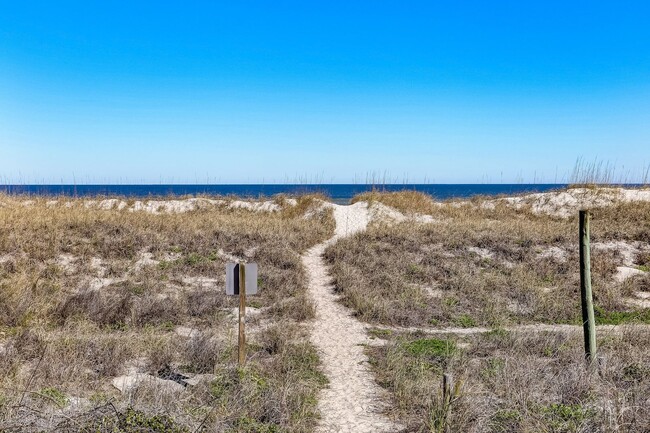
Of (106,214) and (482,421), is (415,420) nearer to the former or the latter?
(482,421)

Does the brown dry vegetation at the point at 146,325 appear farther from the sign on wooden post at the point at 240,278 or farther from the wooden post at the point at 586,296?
the wooden post at the point at 586,296

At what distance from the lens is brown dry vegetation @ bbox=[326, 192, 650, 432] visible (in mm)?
5367

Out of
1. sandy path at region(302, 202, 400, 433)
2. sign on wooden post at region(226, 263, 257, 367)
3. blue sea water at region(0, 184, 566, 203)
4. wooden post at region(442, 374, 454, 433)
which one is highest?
blue sea water at region(0, 184, 566, 203)

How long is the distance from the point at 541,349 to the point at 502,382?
7.56 feet

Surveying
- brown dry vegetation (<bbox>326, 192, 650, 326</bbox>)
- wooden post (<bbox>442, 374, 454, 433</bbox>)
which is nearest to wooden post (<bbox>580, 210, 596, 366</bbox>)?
wooden post (<bbox>442, 374, 454, 433</bbox>)

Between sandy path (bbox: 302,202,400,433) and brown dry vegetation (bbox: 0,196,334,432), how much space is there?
0.30 metres

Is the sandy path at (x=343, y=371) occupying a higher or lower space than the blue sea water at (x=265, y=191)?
lower

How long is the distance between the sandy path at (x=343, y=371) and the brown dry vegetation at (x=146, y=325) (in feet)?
0.98

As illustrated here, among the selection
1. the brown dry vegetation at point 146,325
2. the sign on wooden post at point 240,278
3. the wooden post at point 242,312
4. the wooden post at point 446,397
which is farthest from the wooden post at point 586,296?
the wooden post at point 242,312

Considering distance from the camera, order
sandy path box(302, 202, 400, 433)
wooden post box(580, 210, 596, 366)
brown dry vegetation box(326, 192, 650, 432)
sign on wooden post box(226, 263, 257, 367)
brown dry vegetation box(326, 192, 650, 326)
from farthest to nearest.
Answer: brown dry vegetation box(326, 192, 650, 326) < sign on wooden post box(226, 263, 257, 367) < wooden post box(580, 210, 596, 366) < sandy path box(302, 202, 400, 433) < brown dry vegetation box(326, 192, 650, 432)

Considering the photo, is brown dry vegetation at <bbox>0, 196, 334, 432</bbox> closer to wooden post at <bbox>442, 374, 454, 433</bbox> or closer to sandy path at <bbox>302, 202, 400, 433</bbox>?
sandy path at <bbox>302, 202, 400, 433</bbox>

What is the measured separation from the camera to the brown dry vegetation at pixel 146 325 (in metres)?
5.09

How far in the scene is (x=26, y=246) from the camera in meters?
13.9

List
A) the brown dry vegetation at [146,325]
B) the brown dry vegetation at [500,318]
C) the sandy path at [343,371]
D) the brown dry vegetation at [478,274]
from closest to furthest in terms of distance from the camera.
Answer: the brown dry vegetation at [146,325] < the brown dry vegetation at [500,318] < the sandy path at [343,371] < the brown dry vegetation at [478,274]
